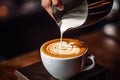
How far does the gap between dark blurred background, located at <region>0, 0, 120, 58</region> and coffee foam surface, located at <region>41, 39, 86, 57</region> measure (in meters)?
1.48

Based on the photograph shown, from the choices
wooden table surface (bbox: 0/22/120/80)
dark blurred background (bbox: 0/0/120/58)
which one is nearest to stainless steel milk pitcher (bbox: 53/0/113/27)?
wooden table surface (bbox: 0/22/120/80)

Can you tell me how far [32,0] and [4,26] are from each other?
0.43 meters

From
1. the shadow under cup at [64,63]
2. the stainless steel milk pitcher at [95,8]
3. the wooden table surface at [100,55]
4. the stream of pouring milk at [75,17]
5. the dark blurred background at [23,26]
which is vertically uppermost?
the stainless steel milk pitcher at [95,8]

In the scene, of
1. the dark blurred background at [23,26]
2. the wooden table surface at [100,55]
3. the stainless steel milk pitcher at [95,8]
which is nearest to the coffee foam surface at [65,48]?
the stainless steel milk pitcher at [95,8]

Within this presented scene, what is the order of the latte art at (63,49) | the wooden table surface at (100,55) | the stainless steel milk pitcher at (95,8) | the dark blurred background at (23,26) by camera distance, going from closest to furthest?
the stainless steel milk pitcher at (95,8) → the latte art at (63,49) → the wooden table surface at (100,55) → the dark blurred background at (23,26)

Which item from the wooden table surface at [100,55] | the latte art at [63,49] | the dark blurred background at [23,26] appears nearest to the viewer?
the latte art at [63,49]

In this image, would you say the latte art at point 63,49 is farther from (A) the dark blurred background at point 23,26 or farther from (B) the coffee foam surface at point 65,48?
(A) the dark blurred background at point 23,26

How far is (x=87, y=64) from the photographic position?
1025mm

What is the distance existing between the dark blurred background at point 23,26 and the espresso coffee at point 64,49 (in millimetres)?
1483

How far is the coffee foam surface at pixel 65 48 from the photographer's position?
0.92 meters

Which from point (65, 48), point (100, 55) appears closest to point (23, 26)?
point (100, 55)

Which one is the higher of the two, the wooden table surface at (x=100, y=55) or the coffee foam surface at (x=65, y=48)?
the coffee foam surface at (x=65, y=48)

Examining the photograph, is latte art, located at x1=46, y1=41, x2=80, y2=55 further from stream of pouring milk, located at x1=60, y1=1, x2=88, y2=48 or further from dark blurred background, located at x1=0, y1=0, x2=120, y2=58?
dark blurred background, located at x1=0, y1=0, x2=120, y2=58

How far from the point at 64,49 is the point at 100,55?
0.42m
